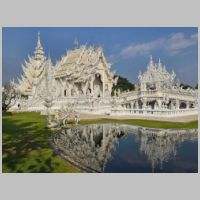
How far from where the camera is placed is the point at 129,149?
863 cm

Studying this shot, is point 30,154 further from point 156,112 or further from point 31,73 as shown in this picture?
point 31,73

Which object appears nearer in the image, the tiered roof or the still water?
the still water

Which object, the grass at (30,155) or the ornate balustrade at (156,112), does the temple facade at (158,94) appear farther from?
the grass at (30,155)

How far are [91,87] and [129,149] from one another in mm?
19190

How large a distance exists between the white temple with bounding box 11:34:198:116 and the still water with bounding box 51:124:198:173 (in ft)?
24.8

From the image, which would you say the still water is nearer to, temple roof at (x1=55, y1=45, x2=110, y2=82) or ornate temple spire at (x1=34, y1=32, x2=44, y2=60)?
temple roof at (x1=55, y1=45, x2=110, y2=82)

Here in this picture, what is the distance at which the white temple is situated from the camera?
22453mm

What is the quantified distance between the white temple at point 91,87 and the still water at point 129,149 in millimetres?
7552

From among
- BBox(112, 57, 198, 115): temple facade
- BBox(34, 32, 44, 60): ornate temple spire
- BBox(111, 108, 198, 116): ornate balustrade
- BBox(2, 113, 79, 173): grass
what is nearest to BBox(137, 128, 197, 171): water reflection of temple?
BBox(2, 113, 79, 173): grass

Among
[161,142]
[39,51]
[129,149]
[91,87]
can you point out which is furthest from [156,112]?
[39,51]

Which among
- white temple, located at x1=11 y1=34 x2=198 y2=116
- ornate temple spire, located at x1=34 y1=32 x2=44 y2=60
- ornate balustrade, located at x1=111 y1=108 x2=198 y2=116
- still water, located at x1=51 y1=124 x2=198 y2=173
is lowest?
still water, located at x1=51 y1=124 x2=198 y2=173

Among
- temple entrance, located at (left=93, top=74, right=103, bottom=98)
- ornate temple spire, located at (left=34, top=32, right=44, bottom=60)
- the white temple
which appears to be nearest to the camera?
the white temple

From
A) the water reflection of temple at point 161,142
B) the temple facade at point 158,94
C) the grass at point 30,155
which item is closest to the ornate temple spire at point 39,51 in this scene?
the temple facade at point 158,94

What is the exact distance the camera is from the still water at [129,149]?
666 cm
